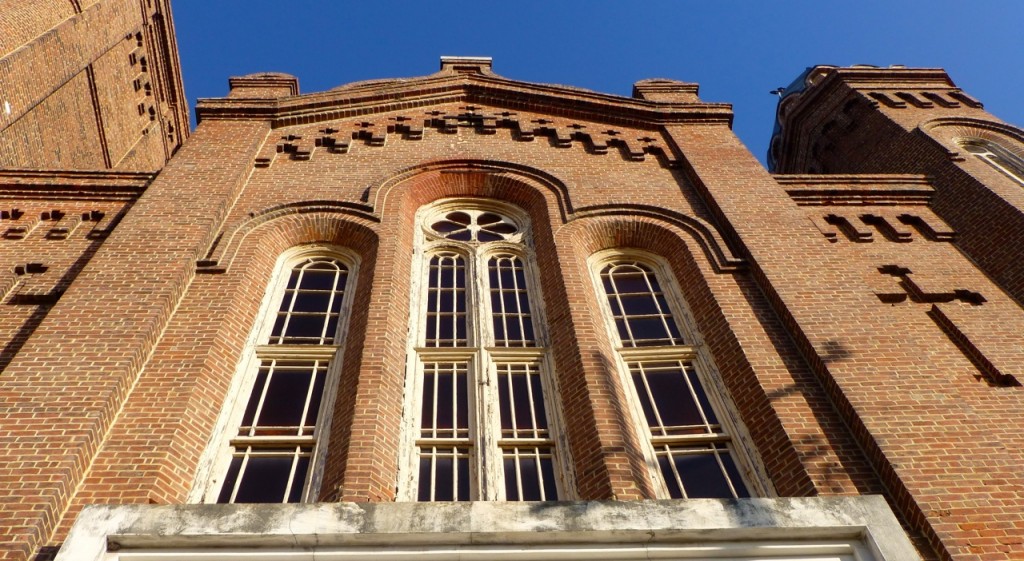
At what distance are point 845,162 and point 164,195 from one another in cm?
1327

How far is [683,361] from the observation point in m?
8.73

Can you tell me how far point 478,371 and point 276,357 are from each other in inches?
81.8

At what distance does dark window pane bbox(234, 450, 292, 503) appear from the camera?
22.5ft

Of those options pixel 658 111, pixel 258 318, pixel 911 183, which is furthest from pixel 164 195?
pixel 911 183

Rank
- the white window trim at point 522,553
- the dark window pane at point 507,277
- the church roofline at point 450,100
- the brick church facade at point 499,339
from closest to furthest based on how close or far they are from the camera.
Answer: the white window trim at point 522,553 < the brick church facade at point 499,339 < the dark window pane at point 507,277 < the church roofline at point 450,100

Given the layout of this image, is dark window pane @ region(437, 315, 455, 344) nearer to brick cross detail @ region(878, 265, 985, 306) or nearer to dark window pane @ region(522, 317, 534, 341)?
dark window pane @ region(522, 317, 534, 341)

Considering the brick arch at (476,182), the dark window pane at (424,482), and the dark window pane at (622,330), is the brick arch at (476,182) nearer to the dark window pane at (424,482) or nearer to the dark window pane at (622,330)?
the dark window pane at (622,330)

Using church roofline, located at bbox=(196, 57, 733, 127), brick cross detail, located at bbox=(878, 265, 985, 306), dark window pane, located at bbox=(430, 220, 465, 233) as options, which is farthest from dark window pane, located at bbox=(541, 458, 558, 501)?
church roofline, located at bbox=(196, 57, 733, 127)

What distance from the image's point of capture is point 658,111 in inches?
537

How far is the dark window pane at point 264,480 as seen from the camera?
6.86 m

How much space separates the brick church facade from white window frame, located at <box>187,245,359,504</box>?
0.04m

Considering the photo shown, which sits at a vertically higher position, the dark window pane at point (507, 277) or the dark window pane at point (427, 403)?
the dark window pane at point (507, 277)

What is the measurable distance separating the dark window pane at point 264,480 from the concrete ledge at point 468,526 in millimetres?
1454

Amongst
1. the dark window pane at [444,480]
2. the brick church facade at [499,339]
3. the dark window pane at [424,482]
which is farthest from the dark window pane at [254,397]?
the dark window pane at [444,480]
